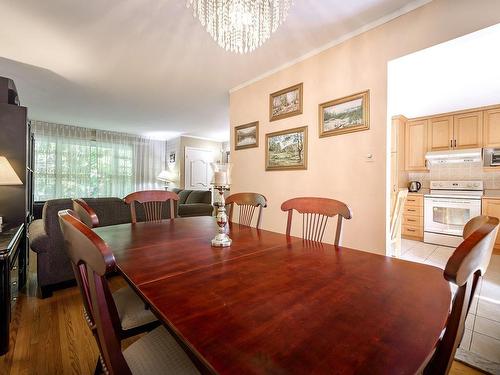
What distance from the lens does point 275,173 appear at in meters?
2.94

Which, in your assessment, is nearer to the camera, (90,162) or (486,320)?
(486,320)

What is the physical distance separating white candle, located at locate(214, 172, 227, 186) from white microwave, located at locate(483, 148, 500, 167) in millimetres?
4592

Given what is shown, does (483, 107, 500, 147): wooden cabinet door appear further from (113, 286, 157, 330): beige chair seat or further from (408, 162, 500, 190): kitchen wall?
(113, 286, 157, 330): beige chair seat

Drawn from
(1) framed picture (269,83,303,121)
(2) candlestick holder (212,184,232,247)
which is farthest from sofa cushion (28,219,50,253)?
(1) framed picture (269,83,303,121)

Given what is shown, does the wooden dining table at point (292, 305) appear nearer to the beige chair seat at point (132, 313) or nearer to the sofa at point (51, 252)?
the beige chair seat at point (132, 313)

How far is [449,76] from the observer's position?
2775 millimetres

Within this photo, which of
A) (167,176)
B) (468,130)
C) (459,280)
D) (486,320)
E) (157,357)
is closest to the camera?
(459,280)

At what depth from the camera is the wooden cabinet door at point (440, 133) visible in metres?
4.06

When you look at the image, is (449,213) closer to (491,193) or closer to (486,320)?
(491,193)

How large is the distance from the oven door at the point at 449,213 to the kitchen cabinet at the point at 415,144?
745mm

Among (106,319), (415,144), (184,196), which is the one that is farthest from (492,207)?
(184,196)

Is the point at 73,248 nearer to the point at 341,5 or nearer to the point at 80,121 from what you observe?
the point at 341,5

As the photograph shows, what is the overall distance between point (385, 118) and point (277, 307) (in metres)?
1.95

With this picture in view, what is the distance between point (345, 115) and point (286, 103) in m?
0.78
